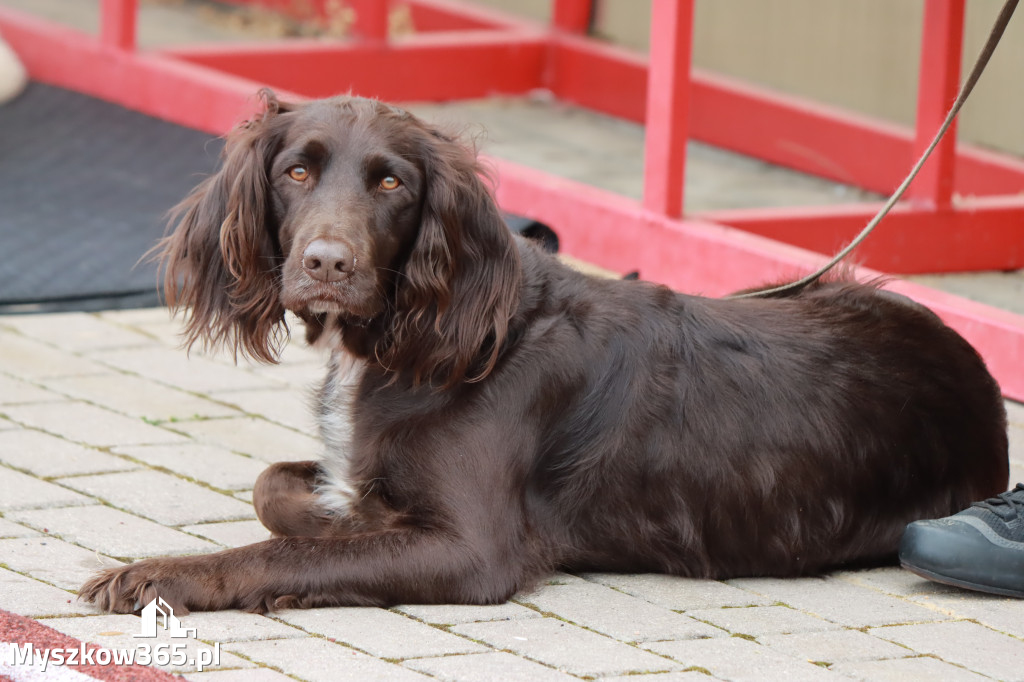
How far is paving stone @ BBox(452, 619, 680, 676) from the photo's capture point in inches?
119

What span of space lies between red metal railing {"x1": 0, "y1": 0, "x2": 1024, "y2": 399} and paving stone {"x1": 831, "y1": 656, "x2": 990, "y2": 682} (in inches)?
80.0

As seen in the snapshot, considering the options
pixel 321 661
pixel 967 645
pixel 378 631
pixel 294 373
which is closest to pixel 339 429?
pixel 378 631

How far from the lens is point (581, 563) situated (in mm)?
3572

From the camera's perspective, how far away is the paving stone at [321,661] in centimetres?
289

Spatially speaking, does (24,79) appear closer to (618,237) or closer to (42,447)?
(618,237)

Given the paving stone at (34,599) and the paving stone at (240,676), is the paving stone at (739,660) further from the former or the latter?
the paving stone at (34,599)

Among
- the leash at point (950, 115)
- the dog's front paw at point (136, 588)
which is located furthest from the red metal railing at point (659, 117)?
the dog's front paw at point (136, 588)

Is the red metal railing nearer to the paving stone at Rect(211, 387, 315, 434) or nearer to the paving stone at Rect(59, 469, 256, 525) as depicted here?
the paving stone at Rect(211, 387, 315, 434)

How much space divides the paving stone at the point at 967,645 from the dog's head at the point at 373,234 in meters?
1.06

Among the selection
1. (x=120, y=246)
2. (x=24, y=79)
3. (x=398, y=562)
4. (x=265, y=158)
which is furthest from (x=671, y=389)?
(x=24, y=79)

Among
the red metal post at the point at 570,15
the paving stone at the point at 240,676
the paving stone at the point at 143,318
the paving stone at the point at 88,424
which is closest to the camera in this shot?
the paving stone at the point at 240,676

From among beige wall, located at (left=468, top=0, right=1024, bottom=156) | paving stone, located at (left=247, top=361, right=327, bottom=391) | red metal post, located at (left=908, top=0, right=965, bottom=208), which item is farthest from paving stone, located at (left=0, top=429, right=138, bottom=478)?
beige wall, located at (left=468, top=0, right=1024, bottom=156)

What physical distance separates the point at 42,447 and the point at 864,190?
4511 mm

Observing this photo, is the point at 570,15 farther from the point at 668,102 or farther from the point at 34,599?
the point at 34,599
